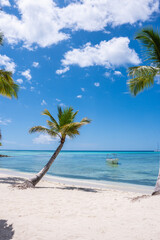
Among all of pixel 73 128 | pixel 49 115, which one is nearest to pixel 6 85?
pixel 49 115

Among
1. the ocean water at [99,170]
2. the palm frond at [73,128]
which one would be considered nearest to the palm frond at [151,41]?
the palm frond at [73,128]

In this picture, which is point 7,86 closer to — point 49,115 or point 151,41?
point 49,115

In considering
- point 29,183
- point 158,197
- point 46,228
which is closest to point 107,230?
point 46,228

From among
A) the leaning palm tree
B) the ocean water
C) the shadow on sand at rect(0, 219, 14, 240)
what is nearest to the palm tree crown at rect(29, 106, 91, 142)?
the leaning palm tree

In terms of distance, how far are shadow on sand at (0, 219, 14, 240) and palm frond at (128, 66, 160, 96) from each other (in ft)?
24.9

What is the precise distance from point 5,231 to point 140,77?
8127 millimetres

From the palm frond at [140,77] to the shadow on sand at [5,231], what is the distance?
7581 millimetres

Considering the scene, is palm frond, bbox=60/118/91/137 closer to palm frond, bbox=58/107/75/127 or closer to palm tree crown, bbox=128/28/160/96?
palm frond, bbox=58/107/75/127

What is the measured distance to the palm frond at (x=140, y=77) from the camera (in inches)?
335

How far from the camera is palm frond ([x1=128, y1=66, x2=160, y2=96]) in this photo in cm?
850

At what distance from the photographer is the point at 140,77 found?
902 cm

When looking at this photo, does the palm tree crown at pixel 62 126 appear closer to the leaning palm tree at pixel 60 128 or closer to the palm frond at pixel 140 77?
the leaning palm tree at pixel 60 128

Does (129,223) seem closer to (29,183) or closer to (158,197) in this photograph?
(158,197)

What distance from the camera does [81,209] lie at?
6.21 meters
